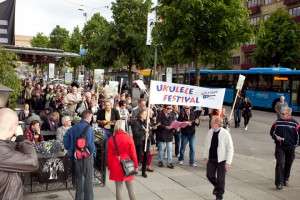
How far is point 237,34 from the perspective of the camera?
1880 centimetres

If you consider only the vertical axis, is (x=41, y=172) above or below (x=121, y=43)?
below

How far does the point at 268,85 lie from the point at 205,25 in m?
10.4

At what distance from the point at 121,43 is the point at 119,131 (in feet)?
76.5

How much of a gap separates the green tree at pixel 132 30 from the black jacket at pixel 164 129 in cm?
1899

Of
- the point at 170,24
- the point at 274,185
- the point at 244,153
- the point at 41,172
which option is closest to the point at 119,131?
the point at 41,172

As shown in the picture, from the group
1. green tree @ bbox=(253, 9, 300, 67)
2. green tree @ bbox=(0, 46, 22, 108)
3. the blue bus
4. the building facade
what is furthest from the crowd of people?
the building facade

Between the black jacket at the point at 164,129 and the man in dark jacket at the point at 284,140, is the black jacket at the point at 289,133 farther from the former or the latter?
the black jacket at the point at 164,129

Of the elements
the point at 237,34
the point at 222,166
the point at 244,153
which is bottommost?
the point at 244,153

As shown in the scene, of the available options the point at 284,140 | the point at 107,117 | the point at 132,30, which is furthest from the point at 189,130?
the point at 132,30

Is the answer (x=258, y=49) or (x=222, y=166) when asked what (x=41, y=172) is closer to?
(x=222, y=166)

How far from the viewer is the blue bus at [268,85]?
24219mm

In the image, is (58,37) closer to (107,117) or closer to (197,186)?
(107,117)

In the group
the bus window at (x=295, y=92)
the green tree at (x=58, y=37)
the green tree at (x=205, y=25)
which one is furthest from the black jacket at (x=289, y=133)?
the green tree at (x=58, y=37)

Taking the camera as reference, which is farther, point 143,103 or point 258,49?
point 258,49
